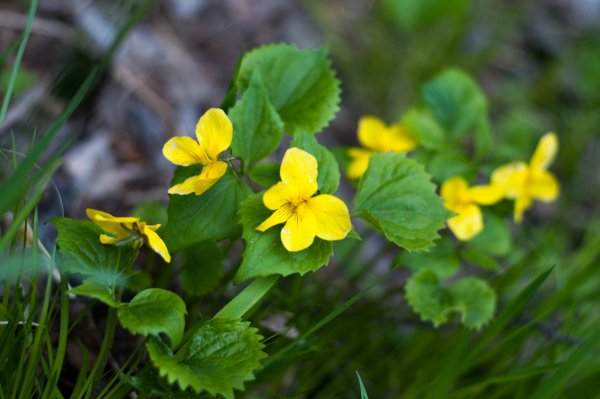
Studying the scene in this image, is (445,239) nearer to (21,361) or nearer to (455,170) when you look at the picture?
(455,170)

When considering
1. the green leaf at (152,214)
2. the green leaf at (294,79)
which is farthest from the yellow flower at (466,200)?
the green leaf at (152,214)

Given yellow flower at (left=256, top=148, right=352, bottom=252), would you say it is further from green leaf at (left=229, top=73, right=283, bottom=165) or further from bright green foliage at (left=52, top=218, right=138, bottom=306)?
bright green foliage at (left=52, top=218, right=138, bottom=306)

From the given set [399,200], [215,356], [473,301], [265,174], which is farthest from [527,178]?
[215,356]

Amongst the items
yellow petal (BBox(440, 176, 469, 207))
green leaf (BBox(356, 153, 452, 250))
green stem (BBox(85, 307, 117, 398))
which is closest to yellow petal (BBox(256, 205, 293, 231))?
green leaf (BBox(356, 153, 452, 250))

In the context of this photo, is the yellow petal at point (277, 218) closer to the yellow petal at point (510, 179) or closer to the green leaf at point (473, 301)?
the green leaf at point (473, 301)

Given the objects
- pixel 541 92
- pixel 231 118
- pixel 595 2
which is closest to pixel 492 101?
pixel 541 92

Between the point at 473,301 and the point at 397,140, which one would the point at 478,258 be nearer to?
the point at 473,301
